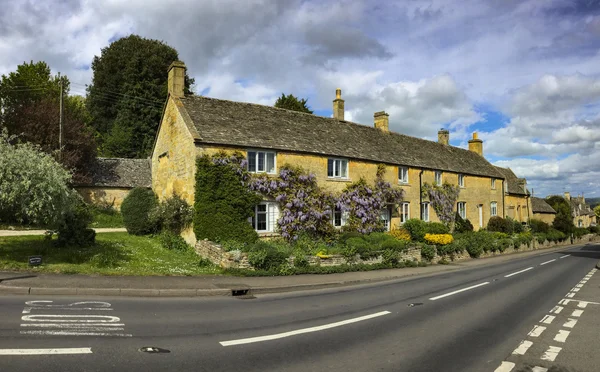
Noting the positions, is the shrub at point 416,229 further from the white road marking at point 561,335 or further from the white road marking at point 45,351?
the white road marking at point 45,351

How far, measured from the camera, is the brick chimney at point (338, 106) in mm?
31986

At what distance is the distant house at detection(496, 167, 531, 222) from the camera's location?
47.3 meters

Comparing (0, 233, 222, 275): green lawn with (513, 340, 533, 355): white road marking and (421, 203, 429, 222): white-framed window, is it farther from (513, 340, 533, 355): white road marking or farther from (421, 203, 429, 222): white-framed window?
(421, 203, 429, 222): white-framed window

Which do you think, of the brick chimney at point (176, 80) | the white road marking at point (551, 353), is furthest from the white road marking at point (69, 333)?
the brick chimney at point (176, 80)

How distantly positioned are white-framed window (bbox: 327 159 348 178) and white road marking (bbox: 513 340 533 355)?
18163 millimetres

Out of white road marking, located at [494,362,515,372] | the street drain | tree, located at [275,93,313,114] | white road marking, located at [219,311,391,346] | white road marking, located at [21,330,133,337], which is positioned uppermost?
tree, located at [275,93,313,114]

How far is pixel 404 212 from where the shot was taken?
3064 centimetres

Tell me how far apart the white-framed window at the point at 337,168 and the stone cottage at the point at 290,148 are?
0.06 meters

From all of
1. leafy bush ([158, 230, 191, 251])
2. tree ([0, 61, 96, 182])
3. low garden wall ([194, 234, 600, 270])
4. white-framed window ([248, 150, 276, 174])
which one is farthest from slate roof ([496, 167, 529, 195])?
tree ([0, 61, 96, 182])

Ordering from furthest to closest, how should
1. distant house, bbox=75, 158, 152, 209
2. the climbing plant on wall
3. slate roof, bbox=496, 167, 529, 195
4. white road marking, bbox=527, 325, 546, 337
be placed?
slate roof, bbox=496, 167, 529, 195
distant house, bbox=75, 158, 152, 209
the climbing plant on wall
white road marking, bbox=527, 325, 546, 337

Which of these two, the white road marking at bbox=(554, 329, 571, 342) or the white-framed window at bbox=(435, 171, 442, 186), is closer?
the white road marking at bbox=(554, 329, 571, 342)

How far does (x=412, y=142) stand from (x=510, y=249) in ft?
40.8

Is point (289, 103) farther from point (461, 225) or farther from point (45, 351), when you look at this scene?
point (45, 351)

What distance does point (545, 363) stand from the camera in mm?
6652
